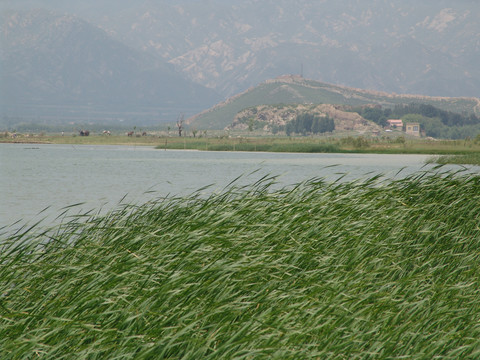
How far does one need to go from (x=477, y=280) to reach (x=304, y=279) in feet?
11.1

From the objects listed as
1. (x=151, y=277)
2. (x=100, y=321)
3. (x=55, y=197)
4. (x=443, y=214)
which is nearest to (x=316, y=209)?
(x=443, y=214)

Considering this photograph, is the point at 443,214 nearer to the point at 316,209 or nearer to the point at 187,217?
the point at 316,209

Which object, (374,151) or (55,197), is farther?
(374,151)

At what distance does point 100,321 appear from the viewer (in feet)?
27.7

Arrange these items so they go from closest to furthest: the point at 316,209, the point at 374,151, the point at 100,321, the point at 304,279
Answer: the point at 100,321 → the point at 304,279 → the point at 316,209 → the point at 374,151

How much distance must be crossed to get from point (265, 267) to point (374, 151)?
132931 millimetres

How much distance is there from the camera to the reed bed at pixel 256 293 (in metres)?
7.87

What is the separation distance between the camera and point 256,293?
930 cm

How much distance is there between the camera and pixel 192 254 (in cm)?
1066

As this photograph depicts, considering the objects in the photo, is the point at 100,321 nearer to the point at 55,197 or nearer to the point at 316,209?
the point at 316,209

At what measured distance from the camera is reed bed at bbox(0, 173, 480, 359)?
7871 mm

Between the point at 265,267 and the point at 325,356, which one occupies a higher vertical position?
the point at 265,267

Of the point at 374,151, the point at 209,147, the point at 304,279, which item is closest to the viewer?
the point at 304,279

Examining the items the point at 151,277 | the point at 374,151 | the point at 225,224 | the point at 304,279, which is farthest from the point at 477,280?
the point at 374,151
